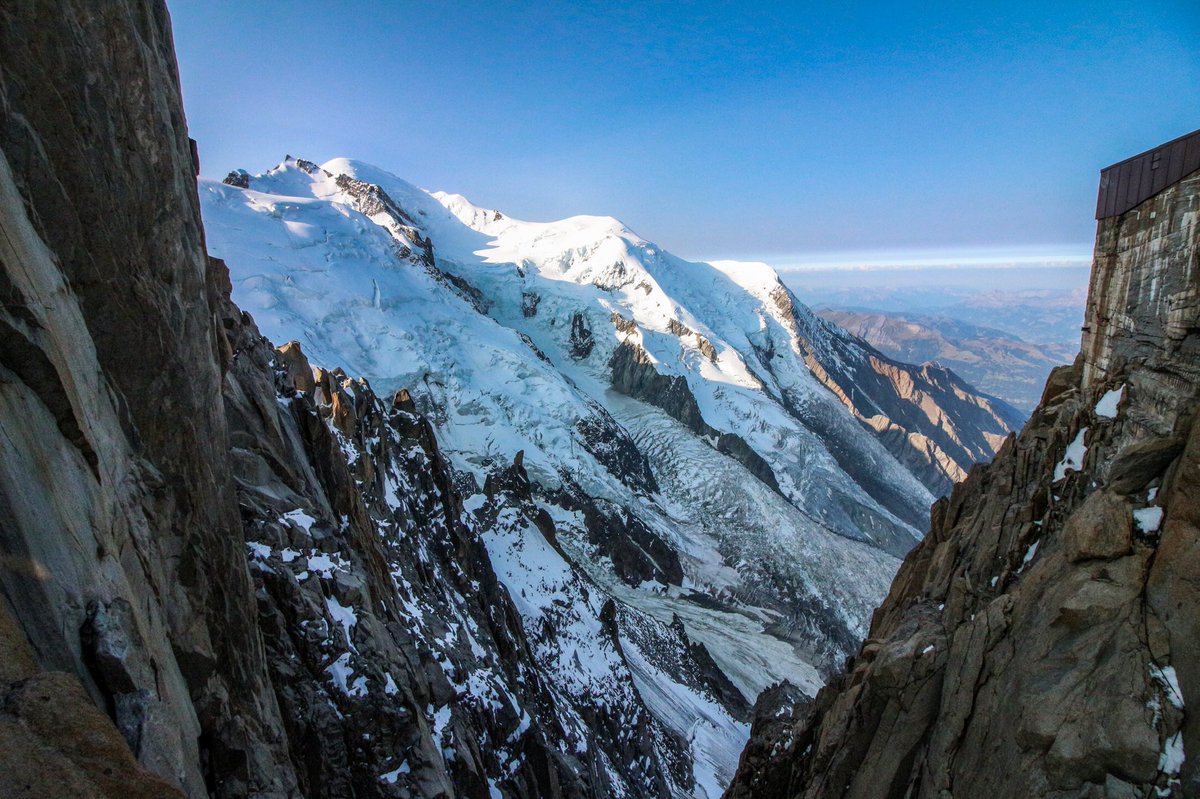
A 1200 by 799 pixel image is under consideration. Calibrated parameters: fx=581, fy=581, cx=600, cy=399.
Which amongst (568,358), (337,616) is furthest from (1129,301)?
(568,358)

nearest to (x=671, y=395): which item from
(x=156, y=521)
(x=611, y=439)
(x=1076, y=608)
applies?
(x=611, y=439)

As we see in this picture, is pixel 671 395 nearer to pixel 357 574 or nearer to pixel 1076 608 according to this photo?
pixel 357 574

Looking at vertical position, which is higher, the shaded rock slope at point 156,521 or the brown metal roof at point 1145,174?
the brown metal roof at point 1145,174

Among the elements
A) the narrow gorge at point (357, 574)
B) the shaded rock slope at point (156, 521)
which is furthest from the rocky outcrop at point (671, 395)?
the shaded rock slope at point (156, 521)

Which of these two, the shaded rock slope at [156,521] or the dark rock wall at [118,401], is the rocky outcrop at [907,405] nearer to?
the shaded rock slope at [156,521]

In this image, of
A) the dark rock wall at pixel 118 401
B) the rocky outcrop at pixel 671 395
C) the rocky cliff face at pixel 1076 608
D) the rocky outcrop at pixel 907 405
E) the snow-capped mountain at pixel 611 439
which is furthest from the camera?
the rocky outcrop at pixel 907 405

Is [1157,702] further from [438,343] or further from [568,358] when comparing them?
[568,358]

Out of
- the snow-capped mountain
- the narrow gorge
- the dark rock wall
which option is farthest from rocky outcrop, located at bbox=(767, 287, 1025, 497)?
the dark rock wall
